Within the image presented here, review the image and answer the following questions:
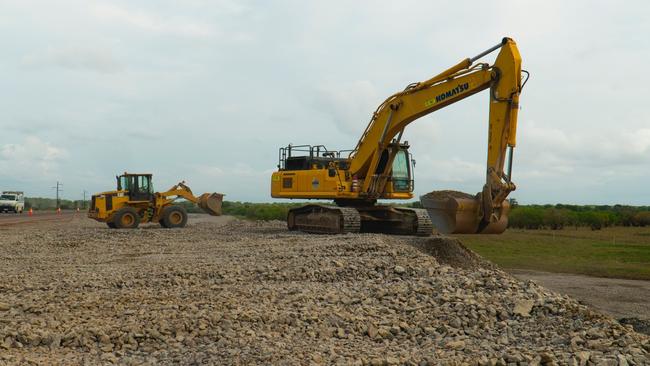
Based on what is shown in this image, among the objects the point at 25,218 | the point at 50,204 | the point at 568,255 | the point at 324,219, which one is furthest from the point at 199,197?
the point at 50,204

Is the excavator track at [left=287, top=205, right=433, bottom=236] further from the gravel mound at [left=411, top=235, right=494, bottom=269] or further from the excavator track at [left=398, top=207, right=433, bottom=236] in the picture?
the gravel mound at [left=411, top=235, right=494, bottom=269]

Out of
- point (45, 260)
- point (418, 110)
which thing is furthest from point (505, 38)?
point (45, 260)

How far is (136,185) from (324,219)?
954 cm

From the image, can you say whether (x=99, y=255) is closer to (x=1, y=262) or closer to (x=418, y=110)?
(x=1, y=262)

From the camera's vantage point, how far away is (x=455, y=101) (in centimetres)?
1708

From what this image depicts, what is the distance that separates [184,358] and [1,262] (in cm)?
1003

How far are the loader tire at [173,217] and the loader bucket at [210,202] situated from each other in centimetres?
172

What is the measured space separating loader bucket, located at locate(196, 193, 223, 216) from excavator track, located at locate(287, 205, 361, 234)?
6628mm

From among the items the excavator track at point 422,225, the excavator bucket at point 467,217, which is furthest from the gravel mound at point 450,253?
the excavator bucket at point 467,217

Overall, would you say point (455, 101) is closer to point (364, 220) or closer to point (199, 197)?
point (364, 220)

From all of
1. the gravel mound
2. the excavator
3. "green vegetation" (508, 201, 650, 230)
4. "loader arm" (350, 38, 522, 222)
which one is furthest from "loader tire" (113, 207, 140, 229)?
"green vegetation" (508, 201, 650, 230)

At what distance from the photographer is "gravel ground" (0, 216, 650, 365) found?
24.0ft

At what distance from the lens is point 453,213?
13727mm

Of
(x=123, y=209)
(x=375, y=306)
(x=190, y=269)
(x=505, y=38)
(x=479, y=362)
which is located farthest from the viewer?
(x=123, y=209)
